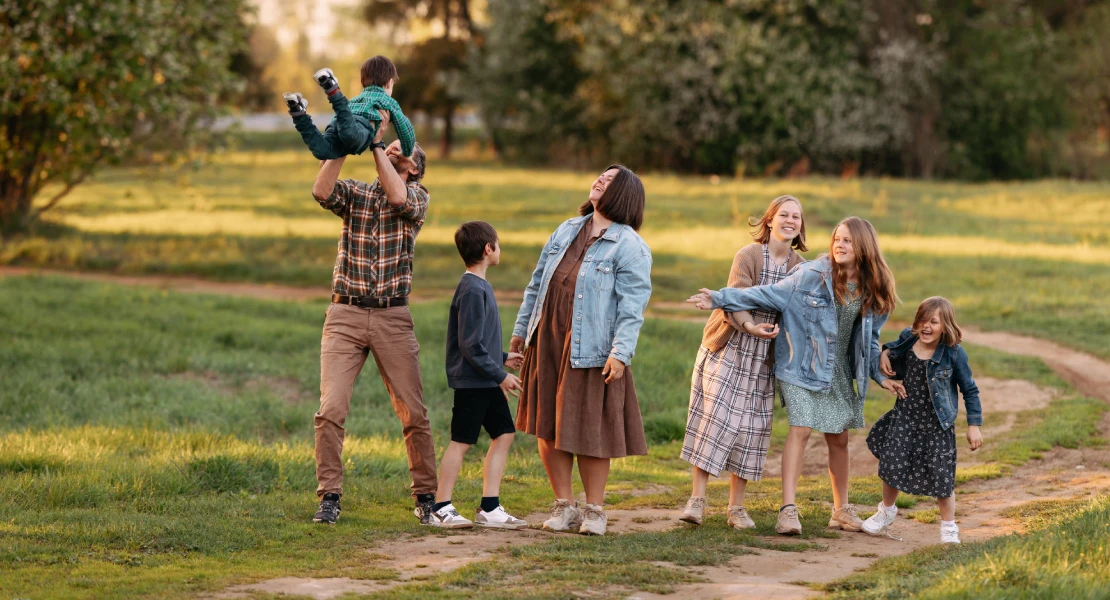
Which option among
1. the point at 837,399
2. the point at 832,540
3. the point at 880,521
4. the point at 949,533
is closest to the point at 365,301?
the point at 837,399

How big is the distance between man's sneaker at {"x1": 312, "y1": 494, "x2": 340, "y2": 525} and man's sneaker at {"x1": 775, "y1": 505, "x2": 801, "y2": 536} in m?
2.39

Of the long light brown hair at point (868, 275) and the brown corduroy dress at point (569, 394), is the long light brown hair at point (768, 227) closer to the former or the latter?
the long light brown hair at point (868, 275)

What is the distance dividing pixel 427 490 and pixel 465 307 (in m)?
1.06

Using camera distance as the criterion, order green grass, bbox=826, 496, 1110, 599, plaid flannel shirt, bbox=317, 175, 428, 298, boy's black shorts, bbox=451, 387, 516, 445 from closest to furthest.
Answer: green grass, bbox=826, 496, 1110, 599 < plaid flannel shirt, bbox=317, 175, 428, 298 < boy's black shorts, bbox=451, 387, 516, 445

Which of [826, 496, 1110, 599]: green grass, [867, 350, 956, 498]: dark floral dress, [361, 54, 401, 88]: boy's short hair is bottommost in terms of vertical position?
[826, 496, 1110, 599]: green grass

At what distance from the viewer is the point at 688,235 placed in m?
23.3

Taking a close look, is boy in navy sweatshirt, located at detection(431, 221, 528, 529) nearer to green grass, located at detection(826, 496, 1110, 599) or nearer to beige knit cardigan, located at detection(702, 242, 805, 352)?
beige knit cardigan, located at detection(702, 242, 805, 352)

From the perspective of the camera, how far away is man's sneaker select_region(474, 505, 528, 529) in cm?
667

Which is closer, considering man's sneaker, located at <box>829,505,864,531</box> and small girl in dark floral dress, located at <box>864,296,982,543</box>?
small girl in dark floral dress, located at <box>864,296,982,543</box>

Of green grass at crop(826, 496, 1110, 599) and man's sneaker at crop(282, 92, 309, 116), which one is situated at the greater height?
man's sneaker at crop(282, 92, 309, 116)

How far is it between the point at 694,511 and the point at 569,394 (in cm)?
103

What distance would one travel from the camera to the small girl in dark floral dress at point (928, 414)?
6.68 m

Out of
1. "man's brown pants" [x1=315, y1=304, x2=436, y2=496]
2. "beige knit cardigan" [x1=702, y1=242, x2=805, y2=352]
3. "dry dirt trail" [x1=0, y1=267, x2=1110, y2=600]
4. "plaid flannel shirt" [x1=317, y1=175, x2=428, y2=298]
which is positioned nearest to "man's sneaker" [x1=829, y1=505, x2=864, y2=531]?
"dry dirt trail" [x1=0, y1=267, x2=1110, y2=600]

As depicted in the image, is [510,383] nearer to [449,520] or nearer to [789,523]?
[449,520]
